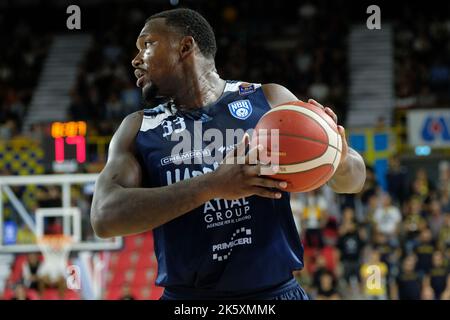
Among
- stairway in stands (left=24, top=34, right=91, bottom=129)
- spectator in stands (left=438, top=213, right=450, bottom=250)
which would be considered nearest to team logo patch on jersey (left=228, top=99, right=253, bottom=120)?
spectator in stands (left=438, top=213, right=450, bottom=250)

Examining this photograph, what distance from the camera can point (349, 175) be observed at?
3984mm

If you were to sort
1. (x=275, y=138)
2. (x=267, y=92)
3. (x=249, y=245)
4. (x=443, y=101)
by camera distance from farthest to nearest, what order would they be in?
(x=443, y=101), (x=267, y=92), (x=249, y=245), (x=275, y=138)

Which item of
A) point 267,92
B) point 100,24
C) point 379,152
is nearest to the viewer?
point 267,92

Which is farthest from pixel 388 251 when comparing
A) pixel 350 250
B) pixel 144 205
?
pixel 144 205

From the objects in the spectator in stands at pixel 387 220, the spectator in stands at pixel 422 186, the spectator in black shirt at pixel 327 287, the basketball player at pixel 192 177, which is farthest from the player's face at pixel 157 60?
the spectator in stands at pixel 422 186

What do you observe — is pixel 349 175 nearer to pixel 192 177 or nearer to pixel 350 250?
pixel 192 177

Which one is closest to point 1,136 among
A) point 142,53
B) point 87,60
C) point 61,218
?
point 87,60

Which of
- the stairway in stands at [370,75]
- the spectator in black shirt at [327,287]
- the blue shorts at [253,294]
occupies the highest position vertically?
the stairway in stands at [370,75]

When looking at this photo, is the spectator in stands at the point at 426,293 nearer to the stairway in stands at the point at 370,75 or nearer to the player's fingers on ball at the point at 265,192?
the stairway in stands at the point at 370,75

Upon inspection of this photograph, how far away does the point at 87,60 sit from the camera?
20062mm

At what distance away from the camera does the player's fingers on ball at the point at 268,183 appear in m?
3.23

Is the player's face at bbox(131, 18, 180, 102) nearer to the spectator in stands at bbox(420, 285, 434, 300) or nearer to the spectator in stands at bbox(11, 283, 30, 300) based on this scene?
the spectator in stands at bbox(11, 283, 30, 300)
